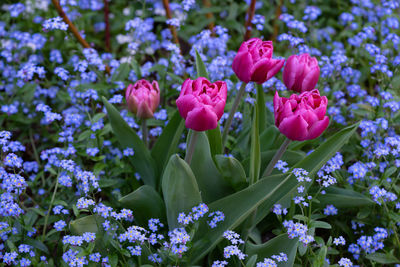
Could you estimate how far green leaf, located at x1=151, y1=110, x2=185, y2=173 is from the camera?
8.20 feet

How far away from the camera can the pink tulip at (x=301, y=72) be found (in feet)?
7.38

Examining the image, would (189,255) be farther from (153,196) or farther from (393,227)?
(393,227)

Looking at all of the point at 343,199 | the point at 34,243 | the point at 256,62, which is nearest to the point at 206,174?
the point at 256,62

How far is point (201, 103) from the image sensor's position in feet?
6.09

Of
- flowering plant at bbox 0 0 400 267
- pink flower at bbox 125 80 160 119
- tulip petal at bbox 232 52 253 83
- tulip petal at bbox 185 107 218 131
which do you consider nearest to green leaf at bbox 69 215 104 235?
flowering plant at bbox 0 0 400 267

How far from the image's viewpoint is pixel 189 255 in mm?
2131

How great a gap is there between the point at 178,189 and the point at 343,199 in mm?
890

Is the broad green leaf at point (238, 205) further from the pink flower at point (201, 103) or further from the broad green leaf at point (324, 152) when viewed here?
the pink flower at point (201, 103)

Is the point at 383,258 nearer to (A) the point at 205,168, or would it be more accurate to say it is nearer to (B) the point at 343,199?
(B) the point at 343,199

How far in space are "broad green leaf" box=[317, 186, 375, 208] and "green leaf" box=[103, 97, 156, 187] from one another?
89 centimetres

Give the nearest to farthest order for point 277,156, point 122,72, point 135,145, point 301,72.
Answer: point 277,156
point 301,72
point 135,145
point 122,72

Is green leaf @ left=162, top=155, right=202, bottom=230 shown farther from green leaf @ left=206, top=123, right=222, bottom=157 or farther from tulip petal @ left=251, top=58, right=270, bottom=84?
tulip petal @ left=251, top=58, right=270, bottom=84

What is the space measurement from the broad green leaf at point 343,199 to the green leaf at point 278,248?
45cm

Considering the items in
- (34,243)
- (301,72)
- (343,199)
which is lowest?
(343,199)
